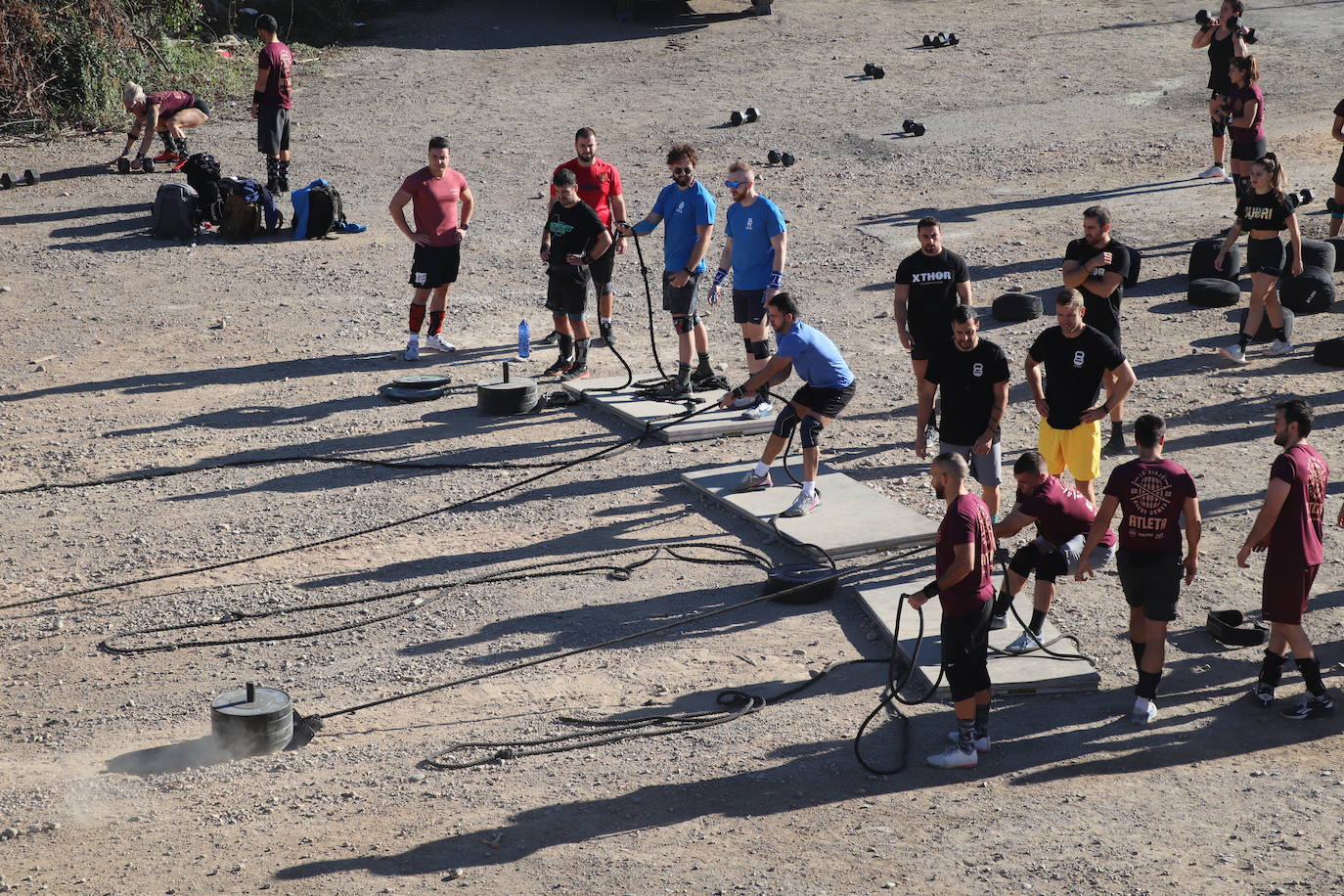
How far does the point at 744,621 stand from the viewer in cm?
914

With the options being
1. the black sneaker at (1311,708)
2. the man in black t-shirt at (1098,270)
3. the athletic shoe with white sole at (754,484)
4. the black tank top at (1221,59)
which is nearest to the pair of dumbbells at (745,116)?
the black tank top at (1221,59)

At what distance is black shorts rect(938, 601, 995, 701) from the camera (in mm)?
7273

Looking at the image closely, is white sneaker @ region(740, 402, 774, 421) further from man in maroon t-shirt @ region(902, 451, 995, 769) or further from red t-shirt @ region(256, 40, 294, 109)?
red t-shirt @ region(256, 40, 294, 109)

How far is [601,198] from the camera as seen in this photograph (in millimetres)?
13719

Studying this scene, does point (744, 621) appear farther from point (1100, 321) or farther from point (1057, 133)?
point (1057, 133)

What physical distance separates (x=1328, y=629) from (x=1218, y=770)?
1924 millimetres

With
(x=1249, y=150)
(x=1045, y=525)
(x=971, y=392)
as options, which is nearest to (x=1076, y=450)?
(x=971, y=392)

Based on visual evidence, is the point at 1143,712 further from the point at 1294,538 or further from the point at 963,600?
the point at 963,600

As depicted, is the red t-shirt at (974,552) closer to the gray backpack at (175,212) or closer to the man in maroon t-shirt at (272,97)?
the gray backpack at (175,212)

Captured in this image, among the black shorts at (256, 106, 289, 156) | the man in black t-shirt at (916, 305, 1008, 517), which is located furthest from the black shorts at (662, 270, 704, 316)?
the black shorts at (256, 106, 289, 156)

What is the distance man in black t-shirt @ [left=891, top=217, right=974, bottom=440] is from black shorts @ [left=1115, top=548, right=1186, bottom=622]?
313 centimetres

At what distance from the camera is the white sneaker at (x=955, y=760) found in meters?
7.37

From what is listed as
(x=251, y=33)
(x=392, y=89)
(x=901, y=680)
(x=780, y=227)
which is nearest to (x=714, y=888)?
(x=901, y=680)

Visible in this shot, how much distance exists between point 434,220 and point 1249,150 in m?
9.66
